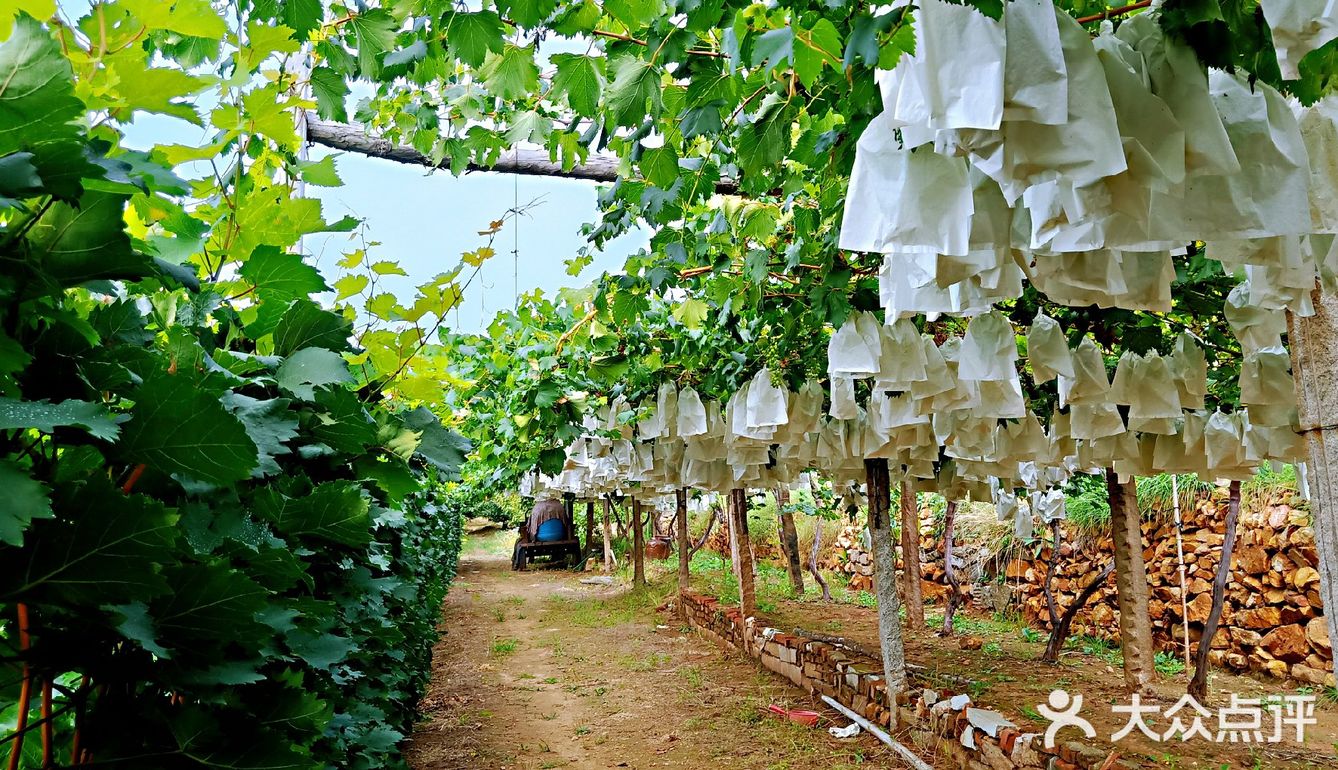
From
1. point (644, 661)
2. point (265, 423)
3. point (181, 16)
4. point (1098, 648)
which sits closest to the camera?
point (181, 16)

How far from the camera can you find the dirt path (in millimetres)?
5602

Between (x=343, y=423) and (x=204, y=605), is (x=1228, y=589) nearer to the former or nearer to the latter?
(x=343, y=423)

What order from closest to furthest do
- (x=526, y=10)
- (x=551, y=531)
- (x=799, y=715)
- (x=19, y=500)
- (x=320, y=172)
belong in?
(x=19, y=500) < (x=320, y=172) < (x=526, y=10) < (x=799, y=715) < (x=551, y=531)

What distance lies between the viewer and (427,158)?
3.36m

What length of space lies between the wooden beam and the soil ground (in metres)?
3.67

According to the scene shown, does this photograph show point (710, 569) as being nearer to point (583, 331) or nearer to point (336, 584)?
point (583, 331)

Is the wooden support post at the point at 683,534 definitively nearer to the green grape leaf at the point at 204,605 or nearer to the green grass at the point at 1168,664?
the green grass at the point at 1168,664

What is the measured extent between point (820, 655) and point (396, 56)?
249 inches

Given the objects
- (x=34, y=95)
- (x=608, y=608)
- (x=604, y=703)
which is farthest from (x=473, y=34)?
(x=608, y=608)

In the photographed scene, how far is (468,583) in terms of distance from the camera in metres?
18.4

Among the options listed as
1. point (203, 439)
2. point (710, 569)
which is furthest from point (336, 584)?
point (710, 569)

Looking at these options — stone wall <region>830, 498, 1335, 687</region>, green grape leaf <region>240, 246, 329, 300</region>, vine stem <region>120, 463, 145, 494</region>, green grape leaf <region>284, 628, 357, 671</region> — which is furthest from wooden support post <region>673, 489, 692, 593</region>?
vine stem <region>120, 463, 145, 494</region>

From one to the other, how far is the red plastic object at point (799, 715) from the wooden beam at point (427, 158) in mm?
4328

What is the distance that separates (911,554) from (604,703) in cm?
339
